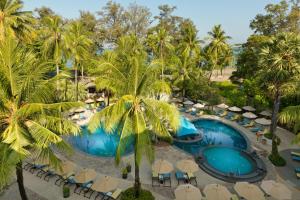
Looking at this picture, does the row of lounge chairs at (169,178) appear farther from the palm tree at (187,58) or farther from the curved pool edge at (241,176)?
the palm tree at (187,58)

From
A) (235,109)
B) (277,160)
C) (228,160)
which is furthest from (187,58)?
(277,160)

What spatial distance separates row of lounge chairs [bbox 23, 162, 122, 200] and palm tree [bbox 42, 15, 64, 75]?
12.2 meters

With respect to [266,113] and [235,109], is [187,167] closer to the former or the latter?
[266,113]

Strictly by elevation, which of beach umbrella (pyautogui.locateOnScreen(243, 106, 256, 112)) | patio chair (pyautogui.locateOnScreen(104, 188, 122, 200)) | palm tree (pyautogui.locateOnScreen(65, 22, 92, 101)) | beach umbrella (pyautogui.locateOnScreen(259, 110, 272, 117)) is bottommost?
patio chair (pyautogui.locateOnScreen(104, 188, 122, 200))

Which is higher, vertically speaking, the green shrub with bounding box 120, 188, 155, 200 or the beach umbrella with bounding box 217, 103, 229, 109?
the beach umbrella with bounding box 217, 103, 229, 109

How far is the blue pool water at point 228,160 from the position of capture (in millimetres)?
20016

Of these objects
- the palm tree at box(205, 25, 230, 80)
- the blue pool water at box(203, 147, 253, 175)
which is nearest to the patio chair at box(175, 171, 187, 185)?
the blue pool water at box(203, 147, 253, 175)

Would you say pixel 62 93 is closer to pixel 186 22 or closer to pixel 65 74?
pixel 65 74

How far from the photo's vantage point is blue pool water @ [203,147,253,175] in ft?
65.7

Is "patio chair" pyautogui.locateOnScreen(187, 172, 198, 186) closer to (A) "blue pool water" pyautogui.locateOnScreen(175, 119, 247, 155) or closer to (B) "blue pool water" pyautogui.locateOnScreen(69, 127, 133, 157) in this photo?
(A) "blue pool water" pyautogui.locateOnScreen(175, 119, 247, 155)

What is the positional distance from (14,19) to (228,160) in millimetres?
23707

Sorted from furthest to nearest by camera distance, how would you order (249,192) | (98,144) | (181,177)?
(98,144)
(181,177)
(249,192)

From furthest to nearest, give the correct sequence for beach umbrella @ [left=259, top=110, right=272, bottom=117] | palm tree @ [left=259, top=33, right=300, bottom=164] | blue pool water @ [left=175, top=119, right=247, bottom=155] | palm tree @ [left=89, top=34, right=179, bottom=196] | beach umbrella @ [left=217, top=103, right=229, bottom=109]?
beach umbrella @ [left=217, top=103, right=229, bottom=109] → beach umbrella @ [left=259, top=110, right=272, bottom=117] → blue pool water @ [left=175, top=119, right=247, bottom=155] → palm tree @ [left=259, top=33, right=300, bottom=164] → palm tree @ [left=89, top=34, right=179, bottom=196]

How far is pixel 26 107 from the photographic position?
914cm
